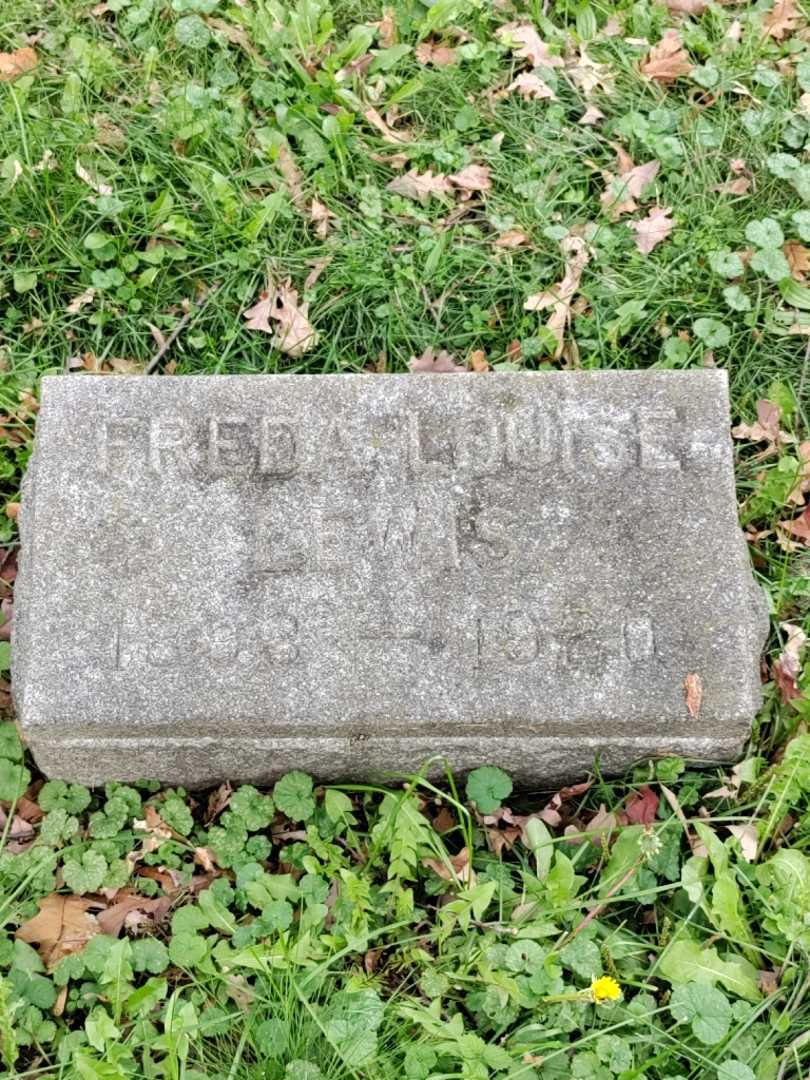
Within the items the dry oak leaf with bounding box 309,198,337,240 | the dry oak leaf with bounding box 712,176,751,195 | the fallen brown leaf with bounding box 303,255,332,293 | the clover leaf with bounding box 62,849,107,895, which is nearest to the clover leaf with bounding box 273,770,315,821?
the clover leaf with bounding box 62,849,107,895

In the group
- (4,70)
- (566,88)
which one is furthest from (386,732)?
(4,70)

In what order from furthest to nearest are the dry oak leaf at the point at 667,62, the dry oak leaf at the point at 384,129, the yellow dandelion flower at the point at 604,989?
1. the dry oak leaf at the point at 667,62
2. the dry oak leaf at the point at 384,129
3. the yellow dandelion flower at the point at 604,989

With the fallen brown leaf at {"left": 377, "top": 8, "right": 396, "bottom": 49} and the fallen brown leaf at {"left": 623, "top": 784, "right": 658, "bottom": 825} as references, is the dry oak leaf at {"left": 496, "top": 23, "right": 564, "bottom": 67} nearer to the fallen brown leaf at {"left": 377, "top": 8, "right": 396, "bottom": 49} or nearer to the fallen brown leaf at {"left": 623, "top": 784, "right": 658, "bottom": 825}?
the fallen brown leaf at {"left": 377, "top": 8, "right": 396, "bottom": 49}

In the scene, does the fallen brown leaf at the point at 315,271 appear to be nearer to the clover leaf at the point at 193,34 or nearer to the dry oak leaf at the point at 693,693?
the clover leaf at the point at 193,34

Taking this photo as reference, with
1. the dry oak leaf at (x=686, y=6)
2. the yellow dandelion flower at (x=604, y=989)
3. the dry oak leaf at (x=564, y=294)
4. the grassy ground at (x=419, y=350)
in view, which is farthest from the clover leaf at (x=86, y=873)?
the dry oak leaf at (x=686, y=6)

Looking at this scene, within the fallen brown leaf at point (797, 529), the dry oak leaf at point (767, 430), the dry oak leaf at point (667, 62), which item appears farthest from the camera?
the dry oak leaf at point (667, 62)

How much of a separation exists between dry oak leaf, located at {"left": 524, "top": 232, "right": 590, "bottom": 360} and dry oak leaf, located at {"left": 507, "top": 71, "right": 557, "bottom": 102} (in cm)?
63

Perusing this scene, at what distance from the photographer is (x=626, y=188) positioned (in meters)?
3.71

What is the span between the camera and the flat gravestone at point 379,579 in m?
2.49

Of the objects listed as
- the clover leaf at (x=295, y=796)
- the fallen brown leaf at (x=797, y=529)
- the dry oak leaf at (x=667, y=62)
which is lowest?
the clover leaf at (x=295, y=796)

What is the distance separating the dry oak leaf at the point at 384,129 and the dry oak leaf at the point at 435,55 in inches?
12.4

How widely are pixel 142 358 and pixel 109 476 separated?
1005 millimetres

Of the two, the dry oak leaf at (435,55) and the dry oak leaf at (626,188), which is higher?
the dry oak leaf at (435,55)

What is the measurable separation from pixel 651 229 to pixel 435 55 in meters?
1.10
